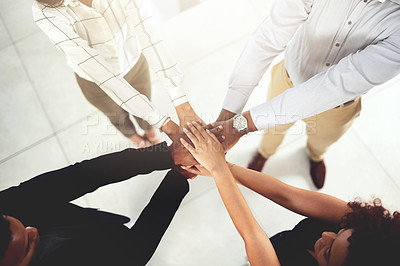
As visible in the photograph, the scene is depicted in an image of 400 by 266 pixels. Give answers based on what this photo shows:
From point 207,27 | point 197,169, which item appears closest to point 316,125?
point 197,169

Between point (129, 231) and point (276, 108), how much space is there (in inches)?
28.0

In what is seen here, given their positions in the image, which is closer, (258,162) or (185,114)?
(185,114)

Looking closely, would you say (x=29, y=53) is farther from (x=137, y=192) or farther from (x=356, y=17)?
(x=356, y=17)

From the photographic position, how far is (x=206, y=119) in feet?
6.12

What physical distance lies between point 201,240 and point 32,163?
1.12 metres

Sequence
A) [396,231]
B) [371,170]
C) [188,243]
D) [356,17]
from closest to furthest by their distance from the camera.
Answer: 1. [396,231]
2. [356,17]
3. [188,243]
4. [371,170]

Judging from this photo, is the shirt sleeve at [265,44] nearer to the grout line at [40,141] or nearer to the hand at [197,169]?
the hand at [197,169]

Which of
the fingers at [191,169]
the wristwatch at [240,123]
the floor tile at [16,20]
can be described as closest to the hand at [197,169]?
the fingers at [191,169]

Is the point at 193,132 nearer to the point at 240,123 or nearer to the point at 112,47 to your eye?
the point at 240,123

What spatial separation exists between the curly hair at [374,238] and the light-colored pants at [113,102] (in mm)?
1115

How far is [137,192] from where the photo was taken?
1.69 metres

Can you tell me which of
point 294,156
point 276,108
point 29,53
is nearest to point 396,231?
point 276,108

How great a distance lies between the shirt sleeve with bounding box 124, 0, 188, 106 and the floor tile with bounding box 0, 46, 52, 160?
994 millimetres

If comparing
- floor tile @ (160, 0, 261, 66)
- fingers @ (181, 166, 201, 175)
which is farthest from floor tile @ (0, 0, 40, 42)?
fingers @ (181, 166, 201, 175)
